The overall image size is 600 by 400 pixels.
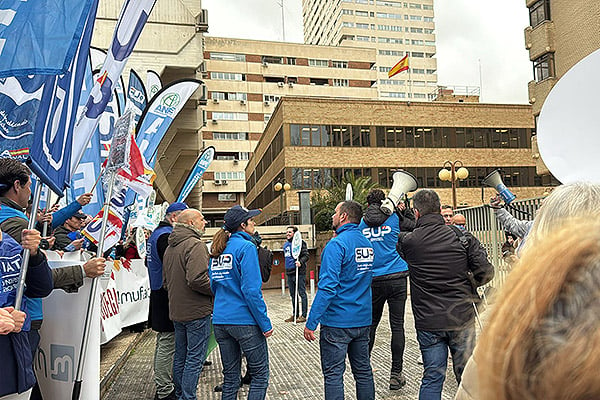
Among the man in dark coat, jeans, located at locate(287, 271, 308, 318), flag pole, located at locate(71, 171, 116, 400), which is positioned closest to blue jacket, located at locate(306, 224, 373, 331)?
the man in dark coat

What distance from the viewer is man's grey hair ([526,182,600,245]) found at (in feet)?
4.89

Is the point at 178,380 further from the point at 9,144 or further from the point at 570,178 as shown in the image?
the point at 570,178

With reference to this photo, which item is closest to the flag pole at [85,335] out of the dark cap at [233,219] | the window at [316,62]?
the dark cap at [233,219]

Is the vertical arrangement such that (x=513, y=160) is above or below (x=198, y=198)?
above

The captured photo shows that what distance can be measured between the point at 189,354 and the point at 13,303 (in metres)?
2.33

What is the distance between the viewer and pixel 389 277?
22.1ft

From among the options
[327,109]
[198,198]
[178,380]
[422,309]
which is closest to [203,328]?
[178,380]

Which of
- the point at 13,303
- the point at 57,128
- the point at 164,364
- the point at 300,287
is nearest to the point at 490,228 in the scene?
the point at 300,287

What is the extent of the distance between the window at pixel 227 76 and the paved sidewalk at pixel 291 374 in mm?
63736

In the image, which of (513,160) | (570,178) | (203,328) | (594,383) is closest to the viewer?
(594,383)

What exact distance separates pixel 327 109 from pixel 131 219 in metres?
36.5

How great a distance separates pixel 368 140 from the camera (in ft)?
151

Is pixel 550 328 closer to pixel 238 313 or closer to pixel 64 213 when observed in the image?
pixel 238 313

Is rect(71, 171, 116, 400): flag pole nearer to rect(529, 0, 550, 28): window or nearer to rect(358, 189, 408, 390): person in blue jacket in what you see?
rect(358, 189, 408, 390): person in blue jacket
